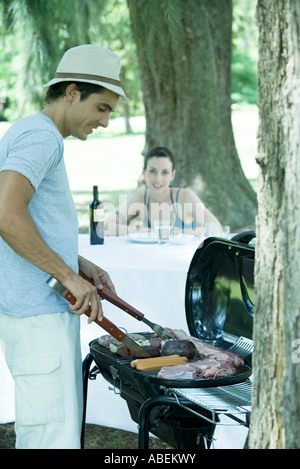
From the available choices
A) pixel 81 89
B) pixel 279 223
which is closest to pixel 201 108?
pixel 81 89

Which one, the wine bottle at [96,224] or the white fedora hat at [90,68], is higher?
the white fedora hat at [90,68]

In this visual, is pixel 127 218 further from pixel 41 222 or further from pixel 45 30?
pixel 41 222

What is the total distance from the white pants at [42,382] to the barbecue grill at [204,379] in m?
0.24

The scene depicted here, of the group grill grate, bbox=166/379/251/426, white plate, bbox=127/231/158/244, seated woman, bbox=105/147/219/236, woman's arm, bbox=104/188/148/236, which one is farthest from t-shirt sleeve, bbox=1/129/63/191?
seated woman, bbox=105/147/219/236

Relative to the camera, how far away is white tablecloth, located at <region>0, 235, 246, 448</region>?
3701mm

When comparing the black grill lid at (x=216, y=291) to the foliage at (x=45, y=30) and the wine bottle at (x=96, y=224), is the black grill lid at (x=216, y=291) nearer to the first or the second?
the wine bottle at (x=96, y=224)

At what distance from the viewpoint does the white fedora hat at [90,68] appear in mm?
2512

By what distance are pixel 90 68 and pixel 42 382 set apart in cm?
117

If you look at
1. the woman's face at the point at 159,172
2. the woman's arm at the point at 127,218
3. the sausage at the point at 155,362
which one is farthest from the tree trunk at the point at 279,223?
the woman's face at the point at 159,172

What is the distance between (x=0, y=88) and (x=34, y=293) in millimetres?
8619

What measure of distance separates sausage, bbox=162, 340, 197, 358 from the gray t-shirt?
0.45m

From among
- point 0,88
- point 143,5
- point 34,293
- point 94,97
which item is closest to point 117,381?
point 34,293

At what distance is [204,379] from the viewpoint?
2410 millimetres

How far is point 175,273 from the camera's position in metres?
3.69
